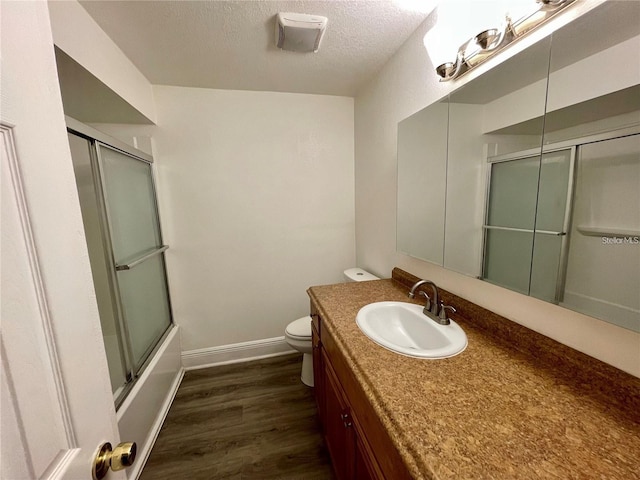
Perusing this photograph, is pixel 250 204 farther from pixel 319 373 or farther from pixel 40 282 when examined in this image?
pixel 40 282

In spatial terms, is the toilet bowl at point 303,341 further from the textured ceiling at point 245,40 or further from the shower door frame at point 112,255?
the textured ceiling at point 245,40

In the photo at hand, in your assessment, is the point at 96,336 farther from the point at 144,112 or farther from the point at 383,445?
the point at 144,112

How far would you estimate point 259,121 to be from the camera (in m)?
2.09

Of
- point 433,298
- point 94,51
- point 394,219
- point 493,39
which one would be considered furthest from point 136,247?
point 493,39

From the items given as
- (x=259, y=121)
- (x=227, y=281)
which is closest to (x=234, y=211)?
(x=227, y=281)

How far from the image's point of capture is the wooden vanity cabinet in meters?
0.74

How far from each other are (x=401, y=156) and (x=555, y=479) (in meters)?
1.43

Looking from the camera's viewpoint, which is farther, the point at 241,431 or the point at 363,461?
the point at 241,431

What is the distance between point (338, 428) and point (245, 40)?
2.05 meters

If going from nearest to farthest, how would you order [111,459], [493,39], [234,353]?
[111,459], [493,39], [234,353]

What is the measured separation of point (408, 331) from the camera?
1283mm

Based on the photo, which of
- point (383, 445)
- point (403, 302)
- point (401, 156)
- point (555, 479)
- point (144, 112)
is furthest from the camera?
point (144, 112)

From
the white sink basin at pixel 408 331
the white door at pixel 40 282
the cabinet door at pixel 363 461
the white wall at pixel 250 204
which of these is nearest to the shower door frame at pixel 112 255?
the white wall at pixel 250 204

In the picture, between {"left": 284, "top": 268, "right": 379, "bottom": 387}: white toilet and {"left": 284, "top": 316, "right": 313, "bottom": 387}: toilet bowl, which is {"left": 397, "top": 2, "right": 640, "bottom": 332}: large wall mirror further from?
{"left": 284, "top": 316, "right": 313, "bottom": 387}: toilet bowl
